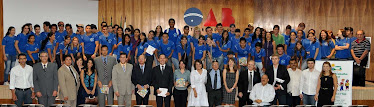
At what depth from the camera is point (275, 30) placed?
1106cm

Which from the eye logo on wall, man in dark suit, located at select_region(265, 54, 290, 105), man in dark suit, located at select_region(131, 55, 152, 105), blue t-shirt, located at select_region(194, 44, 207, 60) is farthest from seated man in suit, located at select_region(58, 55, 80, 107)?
the eye logo on wall

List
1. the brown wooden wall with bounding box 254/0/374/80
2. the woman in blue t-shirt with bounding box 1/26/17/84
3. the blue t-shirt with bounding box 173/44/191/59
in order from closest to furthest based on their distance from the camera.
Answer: the woman in blue t-shirt with bounding box 1/26/17/84
the blue t-shirt with bounding box 173/44/191/59
the brown wooden wall with bounding box 254/0/374/80

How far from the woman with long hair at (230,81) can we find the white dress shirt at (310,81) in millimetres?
1516

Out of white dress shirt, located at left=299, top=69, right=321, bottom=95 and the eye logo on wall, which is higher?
the eye logo on wall

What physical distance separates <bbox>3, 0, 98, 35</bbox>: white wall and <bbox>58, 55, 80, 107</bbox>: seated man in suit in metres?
5.00

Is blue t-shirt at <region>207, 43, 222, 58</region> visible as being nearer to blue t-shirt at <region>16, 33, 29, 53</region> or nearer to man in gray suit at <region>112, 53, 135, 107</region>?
man in gray suit at <region>112, 53, 135, 107</region>

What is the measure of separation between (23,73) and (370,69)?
37.3 feet

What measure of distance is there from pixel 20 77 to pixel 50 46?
260 centimetres

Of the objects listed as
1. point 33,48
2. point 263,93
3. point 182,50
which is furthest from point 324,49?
point 33,48

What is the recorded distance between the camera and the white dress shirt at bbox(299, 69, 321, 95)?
870cm

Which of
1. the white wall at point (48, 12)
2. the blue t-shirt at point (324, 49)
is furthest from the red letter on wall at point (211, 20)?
the blue t-shirt at point (324, 49)

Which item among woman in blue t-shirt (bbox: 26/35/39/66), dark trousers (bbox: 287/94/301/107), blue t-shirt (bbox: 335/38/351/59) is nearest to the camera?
dark trousers (bbox: 287/94/301/107)

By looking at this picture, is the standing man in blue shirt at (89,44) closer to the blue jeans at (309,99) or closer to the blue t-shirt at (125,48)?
the blue t-shirt at (125,48)

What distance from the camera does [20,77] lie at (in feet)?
26.8
